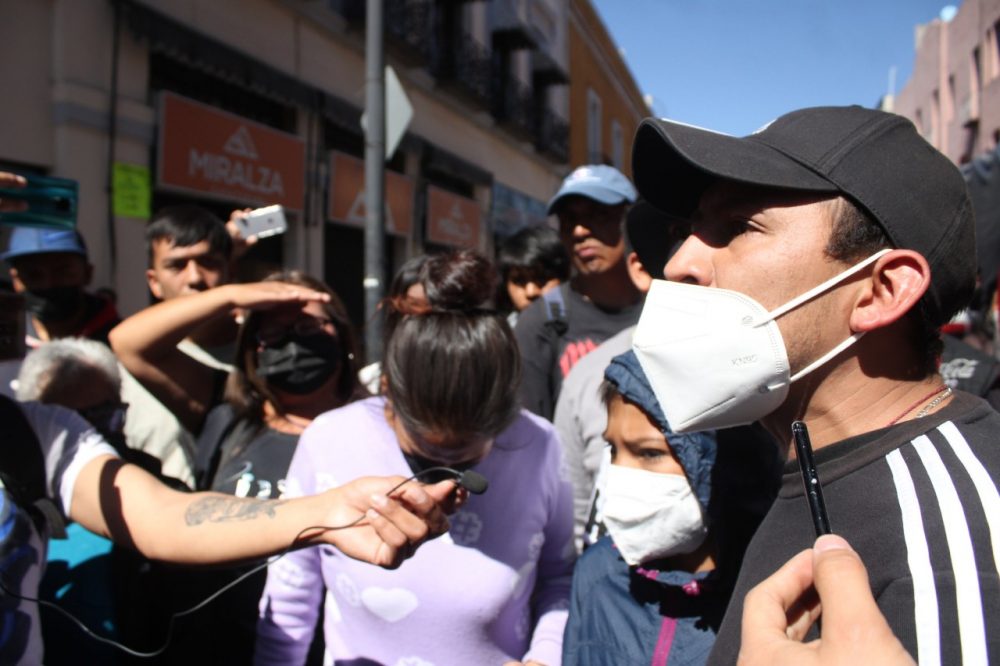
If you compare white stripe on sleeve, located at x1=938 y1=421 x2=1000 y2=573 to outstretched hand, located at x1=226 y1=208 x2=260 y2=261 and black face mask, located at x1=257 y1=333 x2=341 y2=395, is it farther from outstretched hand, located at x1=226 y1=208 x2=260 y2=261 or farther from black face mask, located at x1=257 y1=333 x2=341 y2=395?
outstretched hand, located at x1=226 y1=208 x2=260 y2=261

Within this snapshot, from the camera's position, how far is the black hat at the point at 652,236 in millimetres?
1708

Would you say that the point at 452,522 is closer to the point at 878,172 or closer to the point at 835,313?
the point at 835,313

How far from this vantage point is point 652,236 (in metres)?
1.73

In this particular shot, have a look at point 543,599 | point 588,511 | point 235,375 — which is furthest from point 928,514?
point 235,375

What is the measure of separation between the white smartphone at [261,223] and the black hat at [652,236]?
205 centimetres

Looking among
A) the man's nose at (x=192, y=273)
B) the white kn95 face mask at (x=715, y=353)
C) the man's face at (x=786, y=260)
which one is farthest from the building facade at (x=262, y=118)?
the man's face at (x=786, y=260)

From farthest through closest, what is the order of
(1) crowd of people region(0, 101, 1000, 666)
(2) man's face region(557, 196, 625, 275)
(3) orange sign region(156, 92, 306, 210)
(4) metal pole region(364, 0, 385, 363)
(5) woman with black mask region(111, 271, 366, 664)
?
1. (3) orange sign region(156, 92, 306, 210)
2. (4) metal pole region(364, 0, 385, 363)
3. (2) man's face region(557, 196, 625, 275)
4. (5) woman with black mask region(111, 271, 366, 664)
5. (1) crowd of people region(0, 101, 1000, 666)

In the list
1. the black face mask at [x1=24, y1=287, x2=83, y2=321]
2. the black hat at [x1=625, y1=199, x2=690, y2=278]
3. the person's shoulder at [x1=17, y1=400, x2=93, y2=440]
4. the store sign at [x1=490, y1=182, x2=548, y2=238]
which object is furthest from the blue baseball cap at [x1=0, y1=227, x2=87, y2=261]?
the store sign at [x1=490, y1=182, x2=548, y2=238]

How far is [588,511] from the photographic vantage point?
7.89 feet

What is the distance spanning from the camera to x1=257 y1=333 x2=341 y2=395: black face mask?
2.40m

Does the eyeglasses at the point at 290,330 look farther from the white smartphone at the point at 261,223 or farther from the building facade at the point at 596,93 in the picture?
the building facade at the point at 596,93

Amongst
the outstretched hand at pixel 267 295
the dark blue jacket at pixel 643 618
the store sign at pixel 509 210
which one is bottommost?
the dark blue jacket at pixel 643 618

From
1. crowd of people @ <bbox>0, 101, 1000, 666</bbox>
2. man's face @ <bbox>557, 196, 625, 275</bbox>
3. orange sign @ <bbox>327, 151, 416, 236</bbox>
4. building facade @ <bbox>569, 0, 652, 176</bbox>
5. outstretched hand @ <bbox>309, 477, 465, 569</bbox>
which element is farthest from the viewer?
building facade @ <bbox>569, 0, 652, 176</bbox>

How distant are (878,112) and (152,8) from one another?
798 cm
